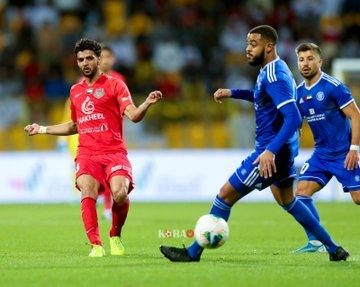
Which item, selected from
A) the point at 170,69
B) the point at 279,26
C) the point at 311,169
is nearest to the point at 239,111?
the point at 170,69

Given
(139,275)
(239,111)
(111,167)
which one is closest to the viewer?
(139,275)

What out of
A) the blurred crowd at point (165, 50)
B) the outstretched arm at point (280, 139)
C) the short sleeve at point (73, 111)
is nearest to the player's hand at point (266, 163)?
the outstretched arm at point (280, 139)

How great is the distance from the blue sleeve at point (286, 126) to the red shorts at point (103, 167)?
6.05 feet

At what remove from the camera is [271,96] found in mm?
9641

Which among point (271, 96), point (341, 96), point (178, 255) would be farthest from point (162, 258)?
point (341, 96)

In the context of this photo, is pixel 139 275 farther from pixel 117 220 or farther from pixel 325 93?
pixel 325 93

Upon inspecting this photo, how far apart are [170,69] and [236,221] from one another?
866cm

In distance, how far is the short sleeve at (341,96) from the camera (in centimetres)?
1123

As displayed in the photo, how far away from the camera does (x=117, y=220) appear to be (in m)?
10.9

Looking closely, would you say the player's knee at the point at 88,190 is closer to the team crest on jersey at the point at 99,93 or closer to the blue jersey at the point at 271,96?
the team crest on jersey at the point at 99,93

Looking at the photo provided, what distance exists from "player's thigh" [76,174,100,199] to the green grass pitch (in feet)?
2.05

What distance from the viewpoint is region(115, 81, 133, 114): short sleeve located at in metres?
10.7

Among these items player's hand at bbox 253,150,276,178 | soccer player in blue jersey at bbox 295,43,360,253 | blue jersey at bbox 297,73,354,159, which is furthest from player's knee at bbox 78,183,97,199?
blue jersey at bbox 297,73,354,159

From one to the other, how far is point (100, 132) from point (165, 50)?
14014 mm
